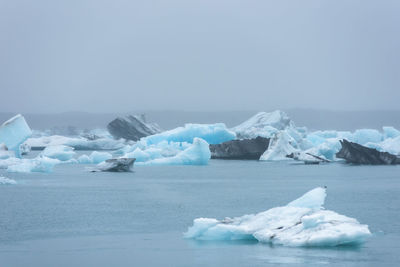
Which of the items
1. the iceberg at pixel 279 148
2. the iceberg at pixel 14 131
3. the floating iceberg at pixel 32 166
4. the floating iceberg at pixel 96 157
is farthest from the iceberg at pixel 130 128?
the floating iceberg at pixel 32 166

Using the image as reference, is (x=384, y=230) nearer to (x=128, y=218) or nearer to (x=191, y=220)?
(x=191, y=220)

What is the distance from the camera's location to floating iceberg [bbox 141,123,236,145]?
3909 centimetres

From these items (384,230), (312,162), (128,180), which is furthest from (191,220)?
(312,162)

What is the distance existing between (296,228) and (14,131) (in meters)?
18.8

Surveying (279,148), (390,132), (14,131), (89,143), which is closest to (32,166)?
(14,131)

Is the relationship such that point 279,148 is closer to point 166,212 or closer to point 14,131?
point 14,131

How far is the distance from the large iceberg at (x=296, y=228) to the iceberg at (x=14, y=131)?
16661mm

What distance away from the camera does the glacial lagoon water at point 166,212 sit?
10.4 meters

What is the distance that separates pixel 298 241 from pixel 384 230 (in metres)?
2.95

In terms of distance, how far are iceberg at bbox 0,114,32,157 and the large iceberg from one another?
16.7m

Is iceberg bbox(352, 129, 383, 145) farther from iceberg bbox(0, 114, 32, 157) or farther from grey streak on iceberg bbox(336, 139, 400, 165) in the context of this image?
iceberg bbox(0, 114, 32, 157)

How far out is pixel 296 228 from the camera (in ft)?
36.0

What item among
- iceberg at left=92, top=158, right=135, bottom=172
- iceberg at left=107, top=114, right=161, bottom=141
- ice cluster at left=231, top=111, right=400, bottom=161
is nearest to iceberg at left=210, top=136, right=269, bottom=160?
ice cluster at left=231, top=111, right=400, bottom=161

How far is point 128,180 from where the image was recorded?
83.1 feet
